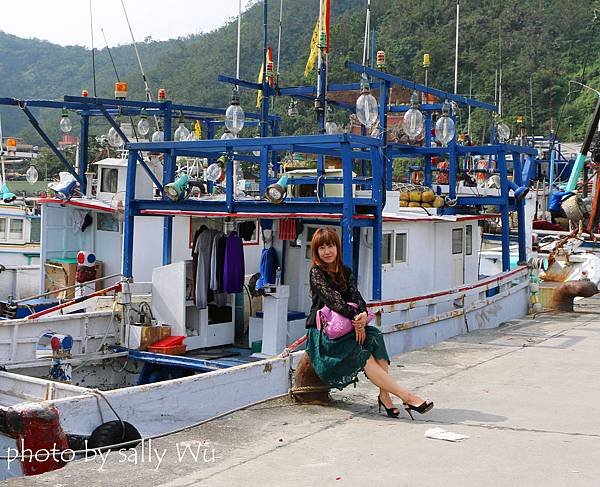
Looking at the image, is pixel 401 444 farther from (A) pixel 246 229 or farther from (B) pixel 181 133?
(B) pixel 181 133

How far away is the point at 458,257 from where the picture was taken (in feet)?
49.6

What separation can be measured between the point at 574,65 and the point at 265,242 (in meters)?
61.2

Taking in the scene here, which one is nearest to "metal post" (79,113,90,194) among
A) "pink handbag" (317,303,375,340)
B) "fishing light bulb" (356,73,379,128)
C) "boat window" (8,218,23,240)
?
"boat window" (8,218,23,240)

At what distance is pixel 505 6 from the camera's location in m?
74.5

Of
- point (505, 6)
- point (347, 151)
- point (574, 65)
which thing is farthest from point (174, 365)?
point (505, 6)

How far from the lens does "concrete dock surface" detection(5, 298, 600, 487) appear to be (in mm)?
5559

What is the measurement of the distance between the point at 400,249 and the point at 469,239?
2709 mm

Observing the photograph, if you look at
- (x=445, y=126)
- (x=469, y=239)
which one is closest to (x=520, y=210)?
(x=469, y=239)

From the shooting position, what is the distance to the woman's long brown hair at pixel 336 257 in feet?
22.8

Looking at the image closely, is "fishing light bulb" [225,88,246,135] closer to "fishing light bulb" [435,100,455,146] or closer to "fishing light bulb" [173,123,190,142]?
"fishing light bulb" [435,100,455,146]

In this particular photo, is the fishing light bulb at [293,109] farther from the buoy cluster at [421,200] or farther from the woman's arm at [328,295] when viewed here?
the woman's arm at [328,295]

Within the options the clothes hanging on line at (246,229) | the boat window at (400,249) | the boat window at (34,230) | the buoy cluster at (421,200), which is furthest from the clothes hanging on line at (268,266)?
the boat window at (34,230)

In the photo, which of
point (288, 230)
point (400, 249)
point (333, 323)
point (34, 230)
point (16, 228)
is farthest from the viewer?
point (34, 230)

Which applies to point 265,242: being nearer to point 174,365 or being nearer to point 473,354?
point 174,365
